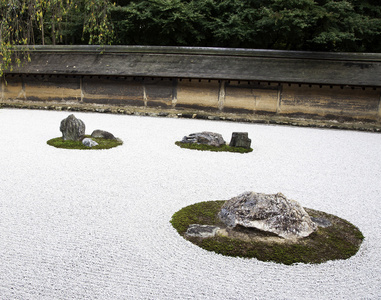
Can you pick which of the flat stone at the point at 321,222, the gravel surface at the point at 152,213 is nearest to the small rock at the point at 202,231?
the gravel surface at the point at 152,213

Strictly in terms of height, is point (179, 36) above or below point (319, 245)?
above

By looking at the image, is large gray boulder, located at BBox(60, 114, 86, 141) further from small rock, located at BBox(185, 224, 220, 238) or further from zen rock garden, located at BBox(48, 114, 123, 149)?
small rock, located at BBox(185, 224, 220, 238)

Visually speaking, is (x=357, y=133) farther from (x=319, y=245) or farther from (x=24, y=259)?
(x=24, y=259)

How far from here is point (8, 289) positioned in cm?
282

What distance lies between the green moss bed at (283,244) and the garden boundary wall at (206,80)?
11.4 m

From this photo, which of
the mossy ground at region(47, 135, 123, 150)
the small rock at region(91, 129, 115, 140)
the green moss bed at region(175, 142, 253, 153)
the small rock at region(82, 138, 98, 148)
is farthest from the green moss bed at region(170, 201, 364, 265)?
the small rock at region(91, 129, 115, 140)

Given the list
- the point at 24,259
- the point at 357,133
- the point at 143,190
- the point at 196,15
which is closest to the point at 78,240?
the point at 24,259

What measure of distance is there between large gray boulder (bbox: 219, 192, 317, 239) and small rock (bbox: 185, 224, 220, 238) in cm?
25

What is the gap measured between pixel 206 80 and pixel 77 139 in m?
8.22

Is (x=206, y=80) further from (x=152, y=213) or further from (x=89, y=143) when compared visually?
(x=152, y=213)

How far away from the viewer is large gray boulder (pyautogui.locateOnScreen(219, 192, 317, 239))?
12.9 feet

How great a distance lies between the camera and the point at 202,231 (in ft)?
13.1

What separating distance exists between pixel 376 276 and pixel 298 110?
1254 centimetres

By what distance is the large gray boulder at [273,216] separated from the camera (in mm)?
3934
